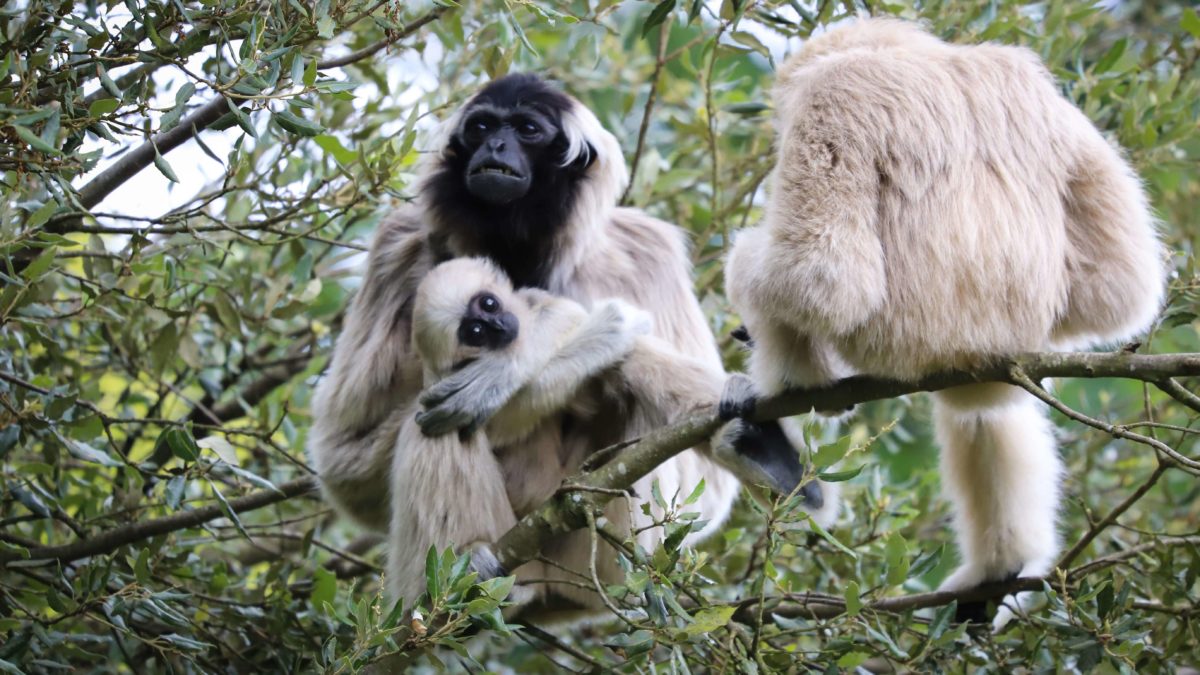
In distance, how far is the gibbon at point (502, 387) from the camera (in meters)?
4.92

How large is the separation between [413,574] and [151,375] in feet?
5.60

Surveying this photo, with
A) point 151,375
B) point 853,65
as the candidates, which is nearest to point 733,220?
point 853,65

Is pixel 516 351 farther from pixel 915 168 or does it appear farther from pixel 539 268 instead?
pixel 915 168

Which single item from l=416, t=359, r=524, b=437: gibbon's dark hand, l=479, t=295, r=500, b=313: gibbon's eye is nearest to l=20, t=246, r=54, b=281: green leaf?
l=416, t=359, r=524, b=437: gibbon's dark hand

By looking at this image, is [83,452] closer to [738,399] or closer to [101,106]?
[101,106]

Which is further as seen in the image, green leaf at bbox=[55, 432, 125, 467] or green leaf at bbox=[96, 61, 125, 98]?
green leaf at bbox=[55, 432, 125, 467]

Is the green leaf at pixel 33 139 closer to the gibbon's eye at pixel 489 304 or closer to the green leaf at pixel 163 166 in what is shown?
the green leaf at pixel 163 166

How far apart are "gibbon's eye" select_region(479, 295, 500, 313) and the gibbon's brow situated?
959 millimetres

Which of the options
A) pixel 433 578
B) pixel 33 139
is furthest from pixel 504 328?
pixel 33 139

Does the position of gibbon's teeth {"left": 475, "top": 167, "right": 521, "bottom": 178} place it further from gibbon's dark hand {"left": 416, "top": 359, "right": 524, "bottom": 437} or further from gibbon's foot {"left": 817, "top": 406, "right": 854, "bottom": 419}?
gibbon's foot {"left": 817, "top": 406, "right": 854, "bottom": 419}

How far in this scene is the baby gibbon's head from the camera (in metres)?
5.18

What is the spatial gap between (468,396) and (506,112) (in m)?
1.50

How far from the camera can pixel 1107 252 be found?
159 inches

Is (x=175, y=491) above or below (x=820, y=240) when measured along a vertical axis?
below
